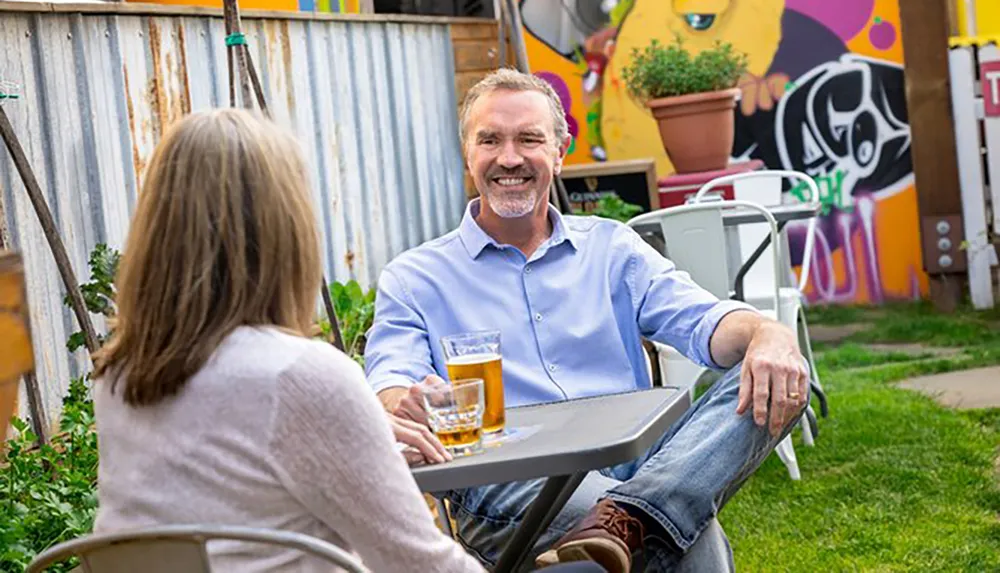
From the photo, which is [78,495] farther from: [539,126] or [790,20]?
[790,20]

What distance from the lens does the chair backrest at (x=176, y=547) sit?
1605 mm

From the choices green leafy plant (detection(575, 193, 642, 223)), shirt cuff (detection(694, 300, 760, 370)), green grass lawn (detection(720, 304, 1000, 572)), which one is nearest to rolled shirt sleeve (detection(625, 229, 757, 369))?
shirt cuff (detection(694, 300, 760, 370))

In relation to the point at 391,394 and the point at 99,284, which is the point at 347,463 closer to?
the point at 391,394

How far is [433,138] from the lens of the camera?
681 centimetres

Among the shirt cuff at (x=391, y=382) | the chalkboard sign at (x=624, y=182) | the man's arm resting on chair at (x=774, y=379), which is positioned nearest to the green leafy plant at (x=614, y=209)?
the chalkboard sign at (x=624, y=182)

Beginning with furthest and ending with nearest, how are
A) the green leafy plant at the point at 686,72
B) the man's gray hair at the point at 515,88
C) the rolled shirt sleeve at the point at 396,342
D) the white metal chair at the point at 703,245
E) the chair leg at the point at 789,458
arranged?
the green leafy plant at the point at 686,72 → the white metal chair at the point at 703,245 → the chair leg at the point at 789,458 → the man's gray hair at the point at 515,88 → the rolled shirt sleeve at the point at 396,342

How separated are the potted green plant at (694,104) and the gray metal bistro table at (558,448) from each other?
16.9 feet

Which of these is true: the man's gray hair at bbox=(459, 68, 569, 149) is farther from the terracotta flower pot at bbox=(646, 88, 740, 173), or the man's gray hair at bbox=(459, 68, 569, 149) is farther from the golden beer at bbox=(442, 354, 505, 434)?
the terracotta flower pot at bbox=(646, 88, 740, 173)

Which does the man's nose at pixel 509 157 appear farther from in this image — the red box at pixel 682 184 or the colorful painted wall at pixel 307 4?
the colorful painted wall at pixel 307 4

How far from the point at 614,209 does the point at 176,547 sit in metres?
5.20

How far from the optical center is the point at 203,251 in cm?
173

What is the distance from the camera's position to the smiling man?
261 centimetres

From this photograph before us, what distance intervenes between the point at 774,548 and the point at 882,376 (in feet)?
7.71

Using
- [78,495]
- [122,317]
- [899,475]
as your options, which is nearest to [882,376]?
[899,475]
